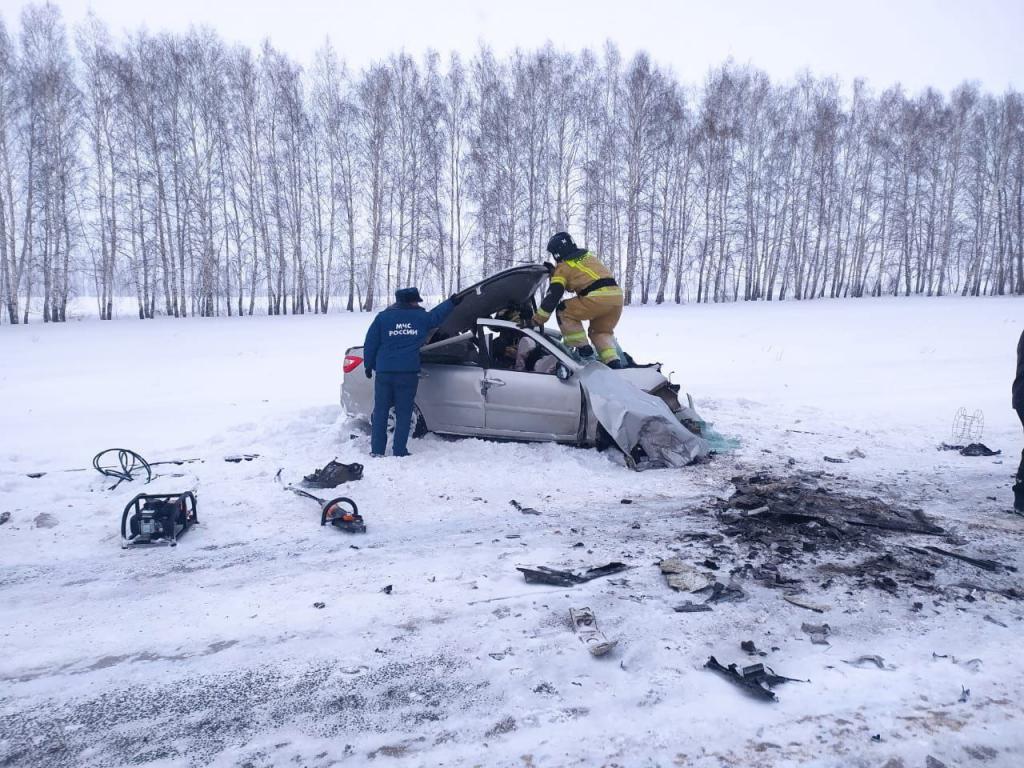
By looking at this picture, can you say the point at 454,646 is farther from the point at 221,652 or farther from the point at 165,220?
the point at 165,220

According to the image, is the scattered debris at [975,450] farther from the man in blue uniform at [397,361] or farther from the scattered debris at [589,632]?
the man in blue uniform at [397,361]

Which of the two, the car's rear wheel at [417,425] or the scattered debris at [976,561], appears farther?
the car's rear wheel at [417,425]

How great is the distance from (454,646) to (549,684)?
55 centimetres

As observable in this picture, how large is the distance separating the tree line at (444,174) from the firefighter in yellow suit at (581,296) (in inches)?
813

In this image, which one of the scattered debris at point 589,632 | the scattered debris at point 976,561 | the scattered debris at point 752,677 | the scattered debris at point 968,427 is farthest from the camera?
the scattered debris at point 968,427

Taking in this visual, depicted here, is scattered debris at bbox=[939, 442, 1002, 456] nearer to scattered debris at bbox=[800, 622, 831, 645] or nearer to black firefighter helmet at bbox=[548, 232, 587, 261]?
black firefighter helmet at bbox=[548, 232, 587, 261]

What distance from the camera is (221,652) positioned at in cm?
292

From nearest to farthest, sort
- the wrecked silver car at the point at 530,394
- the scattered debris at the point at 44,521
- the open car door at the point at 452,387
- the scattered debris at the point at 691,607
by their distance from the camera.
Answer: the scattered debris at the point at 691,607 < the scattered debris at the point at 44,521 < the wrecked silver car at the point at 530,394 < the open car door at the point at 452,387

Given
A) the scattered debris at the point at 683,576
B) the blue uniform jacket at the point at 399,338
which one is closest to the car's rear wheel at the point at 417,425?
the blue uniform jacket at the point at 399,338

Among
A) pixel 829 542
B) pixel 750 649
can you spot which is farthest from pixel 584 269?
pixel 750 649

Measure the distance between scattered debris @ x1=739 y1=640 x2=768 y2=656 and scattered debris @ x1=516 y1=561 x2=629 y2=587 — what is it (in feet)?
3.16

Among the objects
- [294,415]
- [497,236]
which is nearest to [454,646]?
[294,415]

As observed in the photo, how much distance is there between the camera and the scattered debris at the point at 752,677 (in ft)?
8.46

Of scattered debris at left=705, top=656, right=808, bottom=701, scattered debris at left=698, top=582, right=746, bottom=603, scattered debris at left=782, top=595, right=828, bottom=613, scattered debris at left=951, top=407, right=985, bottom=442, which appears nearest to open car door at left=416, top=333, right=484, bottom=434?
scattered debris at left=698, top=582, right=746, bottom=603
